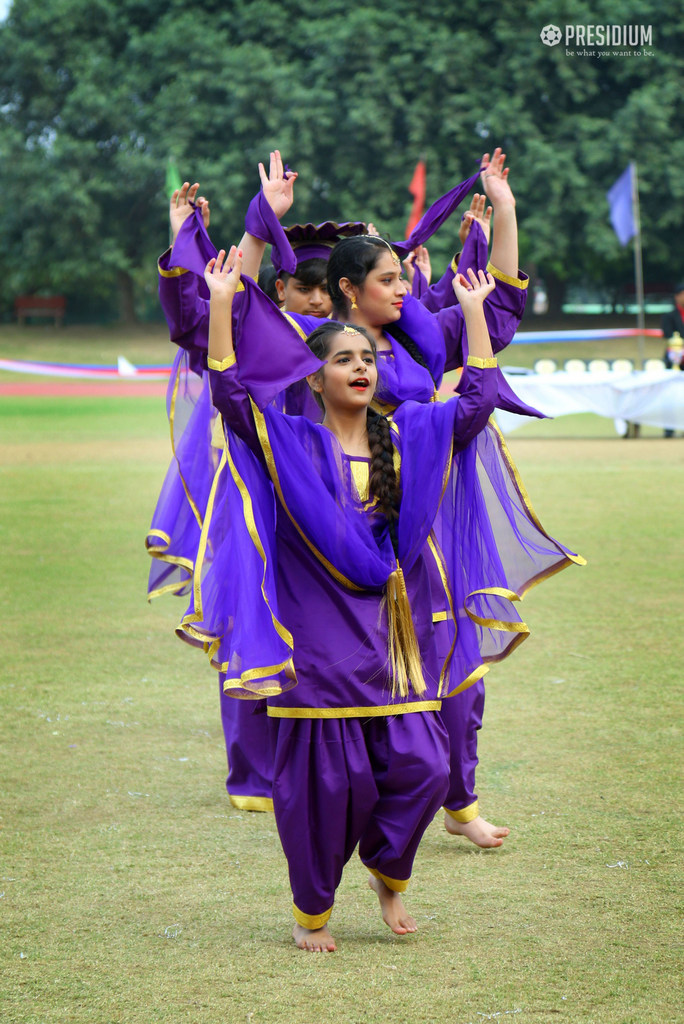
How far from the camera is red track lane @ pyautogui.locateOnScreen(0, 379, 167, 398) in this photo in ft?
80.6

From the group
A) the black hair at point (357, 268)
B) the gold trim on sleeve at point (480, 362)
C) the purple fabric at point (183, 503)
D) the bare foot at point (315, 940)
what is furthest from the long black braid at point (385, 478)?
the purple fabric at point (183, 503)

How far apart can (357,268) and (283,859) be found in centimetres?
163

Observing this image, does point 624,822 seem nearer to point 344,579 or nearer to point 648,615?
point 344,579

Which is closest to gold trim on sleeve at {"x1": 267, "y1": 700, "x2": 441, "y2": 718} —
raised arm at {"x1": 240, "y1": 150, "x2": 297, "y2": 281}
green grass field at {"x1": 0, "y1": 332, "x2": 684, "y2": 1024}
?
green grass field at {"x1": 0, "y1": 332, "x2": 684, "y2": 1024}

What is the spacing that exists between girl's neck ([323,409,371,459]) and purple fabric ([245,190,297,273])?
496 millimetres

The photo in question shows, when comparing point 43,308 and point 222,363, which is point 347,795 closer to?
point 222,363

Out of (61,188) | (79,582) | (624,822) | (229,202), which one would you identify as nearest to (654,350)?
(229,202)

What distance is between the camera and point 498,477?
329 cm

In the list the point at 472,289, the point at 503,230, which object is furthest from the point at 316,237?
the point at 472,289

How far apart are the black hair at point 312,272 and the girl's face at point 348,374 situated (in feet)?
3.03

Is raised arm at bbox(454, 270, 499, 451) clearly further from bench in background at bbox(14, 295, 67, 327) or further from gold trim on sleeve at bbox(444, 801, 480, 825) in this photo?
bench in background at bbox(14, 295, 67, 327)

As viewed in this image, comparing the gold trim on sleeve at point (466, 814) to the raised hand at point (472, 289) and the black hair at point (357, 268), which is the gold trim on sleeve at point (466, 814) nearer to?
the black hair at point (357, 268)

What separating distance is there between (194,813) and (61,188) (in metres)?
35.1

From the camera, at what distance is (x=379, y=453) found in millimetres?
2963
